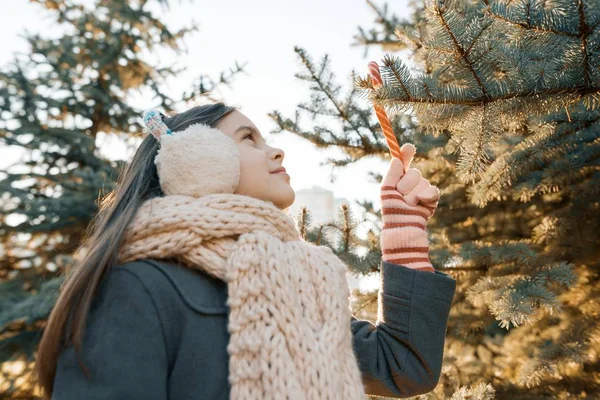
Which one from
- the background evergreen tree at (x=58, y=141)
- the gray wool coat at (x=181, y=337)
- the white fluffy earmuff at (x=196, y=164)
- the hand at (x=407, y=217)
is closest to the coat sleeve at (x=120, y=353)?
the gray wool coat at (x=181, y=337)

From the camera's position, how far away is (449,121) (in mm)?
1518

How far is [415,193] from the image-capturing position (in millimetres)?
1440

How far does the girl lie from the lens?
104cm

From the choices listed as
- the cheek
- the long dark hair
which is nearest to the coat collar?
the long dark hair

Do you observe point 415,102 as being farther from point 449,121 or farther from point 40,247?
point 40,247

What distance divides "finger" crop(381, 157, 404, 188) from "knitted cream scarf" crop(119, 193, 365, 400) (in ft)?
1.01

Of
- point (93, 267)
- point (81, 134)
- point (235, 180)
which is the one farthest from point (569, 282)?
point (81, 134)

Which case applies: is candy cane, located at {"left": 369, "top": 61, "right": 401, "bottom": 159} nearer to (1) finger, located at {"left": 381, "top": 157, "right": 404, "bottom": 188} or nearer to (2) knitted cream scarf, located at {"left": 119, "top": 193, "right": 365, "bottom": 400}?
(1) finger, located at {"left": 381, "top": 157, "right": 404, "bottom": 188}

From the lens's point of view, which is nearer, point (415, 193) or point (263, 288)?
point (263, 288)

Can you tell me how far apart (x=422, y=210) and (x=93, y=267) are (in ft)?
2.90

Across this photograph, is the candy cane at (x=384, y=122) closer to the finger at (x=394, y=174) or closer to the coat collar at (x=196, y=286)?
the finger at (x=394, y=174)

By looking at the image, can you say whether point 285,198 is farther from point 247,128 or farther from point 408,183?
point 408,183

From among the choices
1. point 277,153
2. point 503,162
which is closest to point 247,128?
point 277,153

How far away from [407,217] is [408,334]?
32 cm
